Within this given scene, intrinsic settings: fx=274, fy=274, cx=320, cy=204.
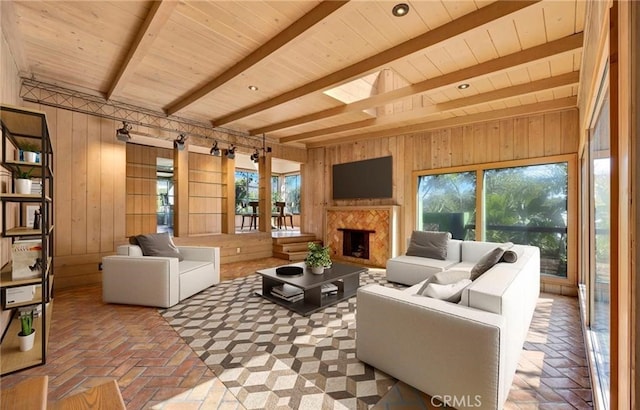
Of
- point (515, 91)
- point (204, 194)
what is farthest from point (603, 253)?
point (204, 194)

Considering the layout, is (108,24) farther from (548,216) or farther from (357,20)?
(548,216)

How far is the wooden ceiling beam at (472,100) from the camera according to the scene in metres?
3.22

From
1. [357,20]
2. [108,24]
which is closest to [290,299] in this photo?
[357,20]

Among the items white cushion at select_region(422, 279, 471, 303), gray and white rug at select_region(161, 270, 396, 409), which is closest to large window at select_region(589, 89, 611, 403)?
white cushion at select_region(422, 279, 471, 303)

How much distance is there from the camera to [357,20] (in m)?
2.31

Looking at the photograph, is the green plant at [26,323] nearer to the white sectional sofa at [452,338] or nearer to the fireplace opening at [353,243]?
the white sectional sofa at [452,338]

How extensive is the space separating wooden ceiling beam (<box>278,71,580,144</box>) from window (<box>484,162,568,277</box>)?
4.43ft

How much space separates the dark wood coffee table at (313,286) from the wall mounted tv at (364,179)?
2486mm

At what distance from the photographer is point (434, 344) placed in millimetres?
1668

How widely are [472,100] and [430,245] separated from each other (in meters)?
2.22

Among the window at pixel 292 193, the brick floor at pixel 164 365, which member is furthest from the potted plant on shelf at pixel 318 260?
the window at pixel 292 193

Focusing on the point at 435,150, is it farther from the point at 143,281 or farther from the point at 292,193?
the point at 292,193

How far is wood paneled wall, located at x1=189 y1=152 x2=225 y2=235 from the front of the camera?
647 cm

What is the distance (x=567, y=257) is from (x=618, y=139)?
4076 mm
